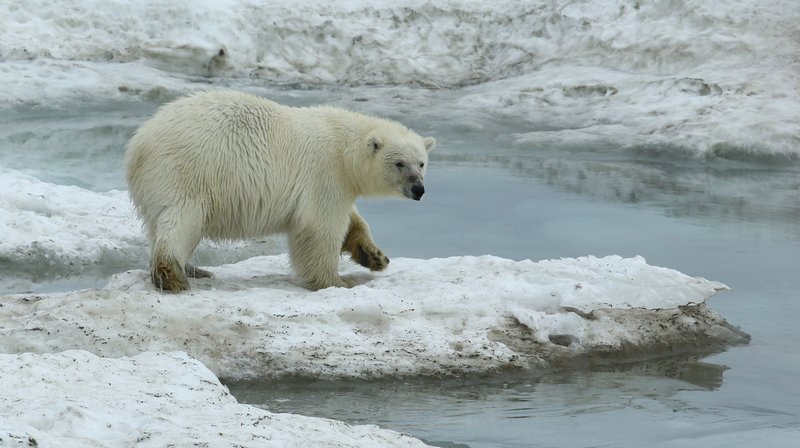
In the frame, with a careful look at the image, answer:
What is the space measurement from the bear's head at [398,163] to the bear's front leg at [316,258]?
1.83 ft

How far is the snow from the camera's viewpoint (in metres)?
13.2

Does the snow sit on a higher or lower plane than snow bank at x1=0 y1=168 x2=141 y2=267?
higher

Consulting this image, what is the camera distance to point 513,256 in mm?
8758

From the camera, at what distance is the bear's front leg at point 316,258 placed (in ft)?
24.3

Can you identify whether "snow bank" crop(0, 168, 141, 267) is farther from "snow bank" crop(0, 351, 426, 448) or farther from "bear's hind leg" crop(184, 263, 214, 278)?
"snow bank" crop(0, 351, 426, 448)

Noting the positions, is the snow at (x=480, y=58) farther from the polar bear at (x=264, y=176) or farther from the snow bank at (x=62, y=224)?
the polar bear at (x=264, y=176)

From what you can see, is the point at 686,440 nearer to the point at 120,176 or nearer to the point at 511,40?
the point at 120,176

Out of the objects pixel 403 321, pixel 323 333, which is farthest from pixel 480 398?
pixel 323 333

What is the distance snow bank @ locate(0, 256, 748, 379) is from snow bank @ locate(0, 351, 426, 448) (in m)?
0.75

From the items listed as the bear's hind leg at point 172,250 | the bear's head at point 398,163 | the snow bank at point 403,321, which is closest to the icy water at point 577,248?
the snow bank at point 403,321

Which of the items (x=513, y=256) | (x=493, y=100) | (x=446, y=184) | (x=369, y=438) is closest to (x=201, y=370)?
(x=369, y=438)

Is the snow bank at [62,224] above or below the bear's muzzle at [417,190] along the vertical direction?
below

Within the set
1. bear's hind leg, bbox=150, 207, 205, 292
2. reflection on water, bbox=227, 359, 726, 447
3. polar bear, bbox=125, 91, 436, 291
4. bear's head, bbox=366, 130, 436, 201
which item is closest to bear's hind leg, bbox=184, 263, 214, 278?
polar bear, bbox=125, 91, 436, 291

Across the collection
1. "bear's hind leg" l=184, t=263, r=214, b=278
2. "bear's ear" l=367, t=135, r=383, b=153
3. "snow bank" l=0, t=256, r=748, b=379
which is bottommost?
"bear's hind leg" l=184, t=263, r=214, b=278
